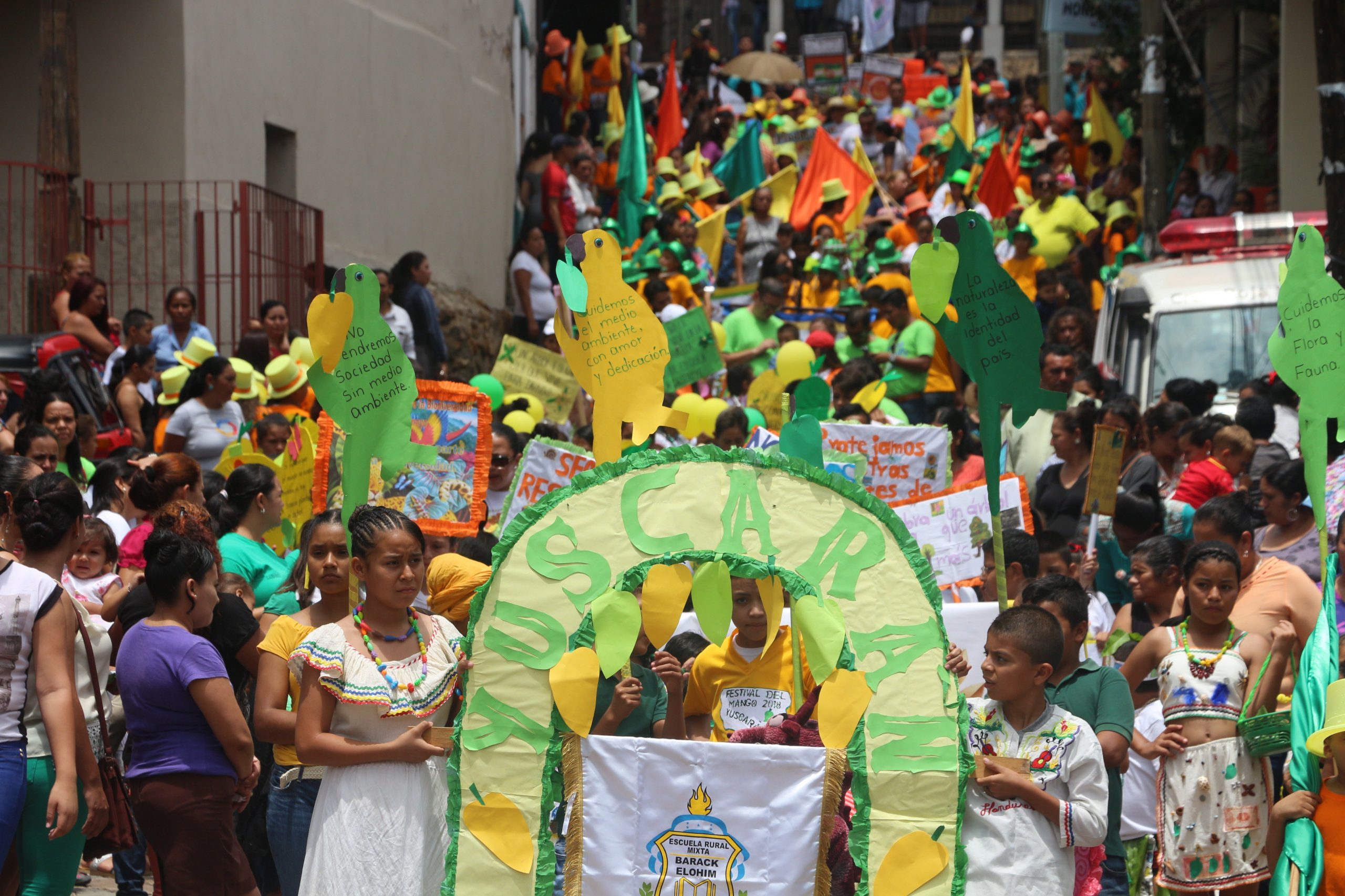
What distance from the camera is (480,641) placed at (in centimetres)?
483

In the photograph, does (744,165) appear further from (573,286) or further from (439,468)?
(573,286)

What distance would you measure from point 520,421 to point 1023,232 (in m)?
7.52

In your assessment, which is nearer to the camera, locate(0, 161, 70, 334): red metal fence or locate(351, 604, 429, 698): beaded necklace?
locate(351, 604, 429, 698): beaded necklace

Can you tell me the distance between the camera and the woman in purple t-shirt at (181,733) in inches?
206

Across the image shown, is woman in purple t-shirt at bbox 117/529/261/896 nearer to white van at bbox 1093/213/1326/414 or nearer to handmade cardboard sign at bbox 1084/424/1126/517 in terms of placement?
handmade cardboard sign at bbox 1084/424/1126/517

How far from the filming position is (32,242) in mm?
13727

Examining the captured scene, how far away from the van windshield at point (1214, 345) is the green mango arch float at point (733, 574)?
768 cm

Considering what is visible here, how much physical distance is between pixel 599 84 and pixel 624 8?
2397 mm

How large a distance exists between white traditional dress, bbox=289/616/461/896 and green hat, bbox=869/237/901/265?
1219 centimetres

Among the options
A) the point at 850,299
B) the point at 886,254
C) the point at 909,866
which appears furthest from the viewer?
the point at 886,254

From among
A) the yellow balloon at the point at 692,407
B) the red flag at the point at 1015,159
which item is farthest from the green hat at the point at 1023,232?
the yellow balloon at the point at 692,407

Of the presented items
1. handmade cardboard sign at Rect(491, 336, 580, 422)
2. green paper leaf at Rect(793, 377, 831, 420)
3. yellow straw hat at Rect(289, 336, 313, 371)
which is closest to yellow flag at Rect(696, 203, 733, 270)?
yellow straw hat at Rect(289, 336, 313, 371)

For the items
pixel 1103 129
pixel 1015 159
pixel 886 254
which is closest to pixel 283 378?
pixel 886 254

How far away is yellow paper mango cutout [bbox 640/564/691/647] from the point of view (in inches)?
195
